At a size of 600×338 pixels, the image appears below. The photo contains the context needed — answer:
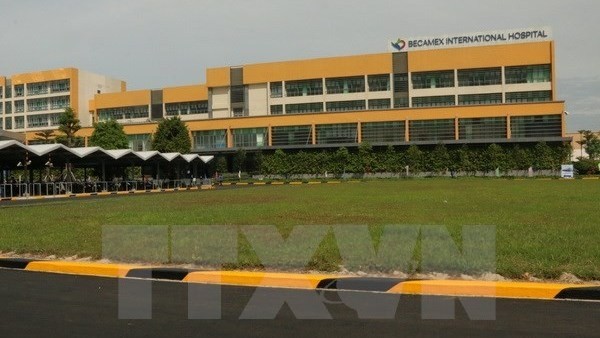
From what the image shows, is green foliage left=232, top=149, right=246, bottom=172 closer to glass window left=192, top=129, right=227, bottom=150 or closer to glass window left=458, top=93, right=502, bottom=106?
glass window left=192, top=129, right=227, bottom=150

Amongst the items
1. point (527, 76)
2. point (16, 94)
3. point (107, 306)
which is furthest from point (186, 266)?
point (16, 94)

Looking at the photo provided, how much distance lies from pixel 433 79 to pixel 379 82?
7891 mm

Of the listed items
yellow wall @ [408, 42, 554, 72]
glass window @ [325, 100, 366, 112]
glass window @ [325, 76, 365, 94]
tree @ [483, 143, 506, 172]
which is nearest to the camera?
tree @ [483, 143, 506, 172]

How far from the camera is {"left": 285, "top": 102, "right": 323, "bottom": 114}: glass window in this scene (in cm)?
8731

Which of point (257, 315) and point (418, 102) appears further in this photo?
point (418, 102)

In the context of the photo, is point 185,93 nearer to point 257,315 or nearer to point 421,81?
point 421,81

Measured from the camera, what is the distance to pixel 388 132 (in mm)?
→ 80250

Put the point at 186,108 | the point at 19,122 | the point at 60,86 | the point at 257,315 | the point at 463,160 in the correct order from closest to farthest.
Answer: the point at 257,315
the point at 463,160
the point at 186,108
the point at 60,86
the point at 19,122

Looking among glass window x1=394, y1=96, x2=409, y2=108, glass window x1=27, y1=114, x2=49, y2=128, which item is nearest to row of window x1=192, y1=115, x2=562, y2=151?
glass window x1=394, y1=96, x2=409, y2=108

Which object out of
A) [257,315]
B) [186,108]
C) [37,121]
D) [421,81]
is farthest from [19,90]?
[257,315]

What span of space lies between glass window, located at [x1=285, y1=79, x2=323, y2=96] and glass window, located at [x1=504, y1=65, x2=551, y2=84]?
2702cm

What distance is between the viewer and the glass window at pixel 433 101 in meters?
81.9

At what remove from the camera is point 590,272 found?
7215 millimetres

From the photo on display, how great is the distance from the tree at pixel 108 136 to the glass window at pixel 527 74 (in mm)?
52707
